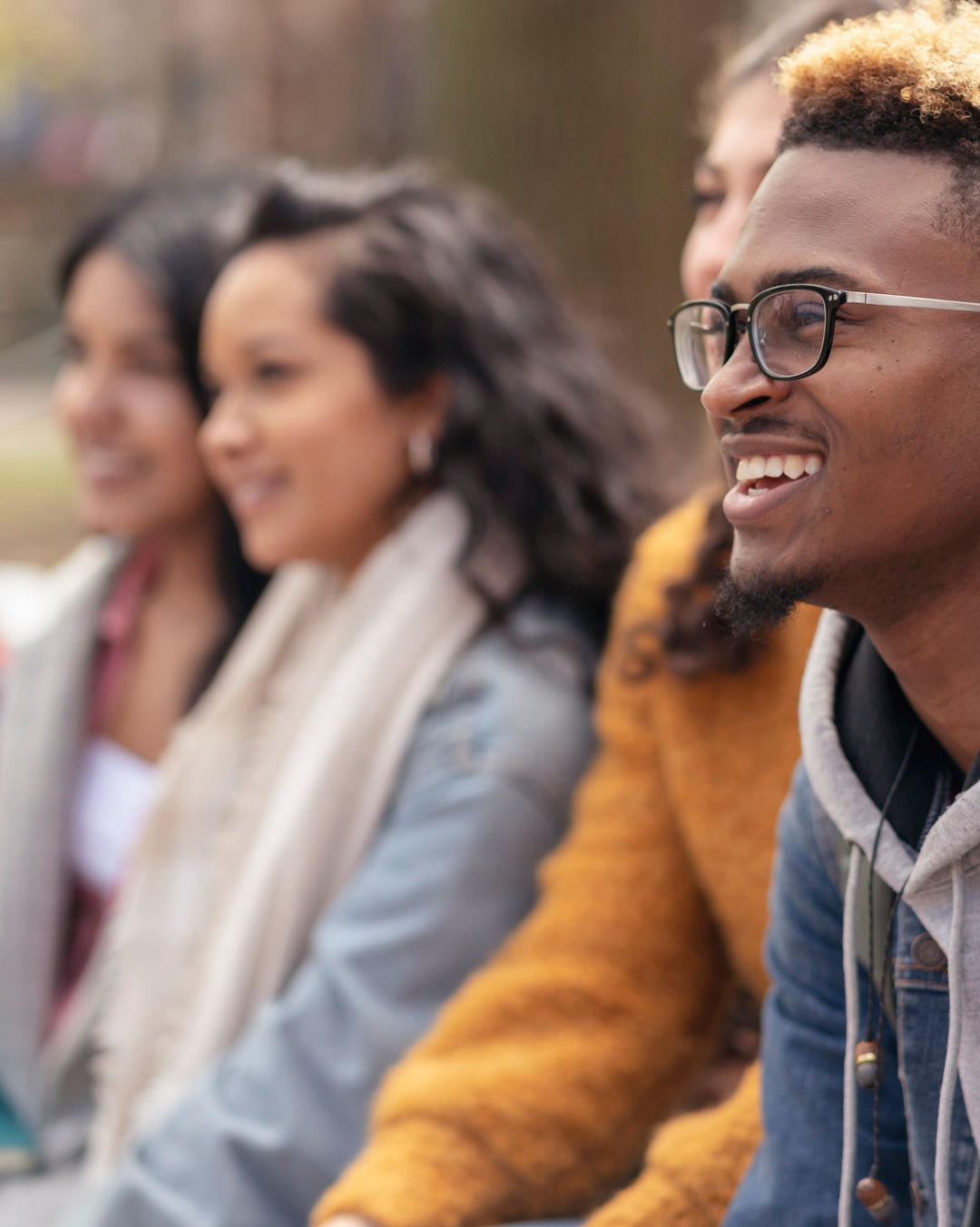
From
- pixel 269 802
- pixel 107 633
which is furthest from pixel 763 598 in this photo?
pixel 107 633

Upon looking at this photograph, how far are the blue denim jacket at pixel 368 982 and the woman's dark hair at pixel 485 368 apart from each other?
0.38m

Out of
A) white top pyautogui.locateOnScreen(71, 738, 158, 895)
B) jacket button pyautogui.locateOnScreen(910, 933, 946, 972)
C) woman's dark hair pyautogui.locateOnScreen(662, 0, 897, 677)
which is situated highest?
woman's dark hair pyautogui.locateOnScreen(662, 0, 897, 677)

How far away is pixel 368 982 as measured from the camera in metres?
2.27

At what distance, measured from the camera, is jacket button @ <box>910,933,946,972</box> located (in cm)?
137

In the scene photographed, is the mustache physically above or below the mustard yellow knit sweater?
above

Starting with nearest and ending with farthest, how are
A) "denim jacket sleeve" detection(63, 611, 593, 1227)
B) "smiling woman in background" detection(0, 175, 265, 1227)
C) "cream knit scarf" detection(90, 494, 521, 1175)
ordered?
1. "denim jacket sleeve" detection(63, 611, 593, 1227)
2. "cream knit scarf" detection(90, 494, 521, 1175)
3. "smiling woman in background" detection(0, 175, 265, 1227)

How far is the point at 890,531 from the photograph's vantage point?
1.29 m

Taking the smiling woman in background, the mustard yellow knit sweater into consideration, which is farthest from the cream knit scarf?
the mustard yellow knit sweater

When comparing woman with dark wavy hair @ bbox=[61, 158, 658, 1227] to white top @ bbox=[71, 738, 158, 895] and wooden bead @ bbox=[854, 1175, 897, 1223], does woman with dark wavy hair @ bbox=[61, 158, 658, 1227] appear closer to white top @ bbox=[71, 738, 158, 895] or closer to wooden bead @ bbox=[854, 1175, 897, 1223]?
white top @ bbox=[71, 738, 158, 895]

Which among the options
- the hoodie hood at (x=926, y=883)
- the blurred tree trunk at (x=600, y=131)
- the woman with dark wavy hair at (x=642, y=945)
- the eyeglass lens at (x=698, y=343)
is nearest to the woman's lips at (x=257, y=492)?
the woman with dark wavy hair at (x=642, y=945)

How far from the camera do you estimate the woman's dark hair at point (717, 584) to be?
204 cm

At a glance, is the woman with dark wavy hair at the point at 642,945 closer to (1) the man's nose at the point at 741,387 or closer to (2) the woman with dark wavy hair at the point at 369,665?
(2) the woman with dark wavy hair at the point at 369,665

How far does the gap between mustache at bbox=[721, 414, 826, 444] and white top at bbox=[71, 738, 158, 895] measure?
1992mm

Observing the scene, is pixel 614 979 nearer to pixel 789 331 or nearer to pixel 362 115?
pixel 789 331
